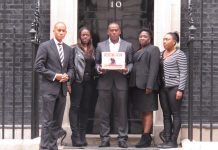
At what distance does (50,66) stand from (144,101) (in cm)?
158

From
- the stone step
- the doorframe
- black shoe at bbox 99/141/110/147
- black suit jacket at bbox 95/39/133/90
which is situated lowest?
the stone step

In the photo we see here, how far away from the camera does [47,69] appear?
8312 mm

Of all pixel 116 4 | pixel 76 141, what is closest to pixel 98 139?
pixel 76 141

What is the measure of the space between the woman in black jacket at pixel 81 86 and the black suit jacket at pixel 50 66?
413 mm

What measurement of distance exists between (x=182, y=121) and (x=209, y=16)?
175 cm

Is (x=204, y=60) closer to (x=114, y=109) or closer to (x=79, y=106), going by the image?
(x=114, y=109)

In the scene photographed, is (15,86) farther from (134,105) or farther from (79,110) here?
(134,105)

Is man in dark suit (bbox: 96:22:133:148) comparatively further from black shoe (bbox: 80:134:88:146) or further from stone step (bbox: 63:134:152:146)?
stone step (bbox: 63:134:152:146)

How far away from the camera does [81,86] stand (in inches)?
355

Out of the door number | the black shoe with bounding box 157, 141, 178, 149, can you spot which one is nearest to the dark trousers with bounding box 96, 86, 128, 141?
the black shoe with bounding box 157, 141, 178, 149

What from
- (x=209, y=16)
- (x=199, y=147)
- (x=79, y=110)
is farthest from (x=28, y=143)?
(x=209, y=16)

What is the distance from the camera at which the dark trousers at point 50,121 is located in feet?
27.2

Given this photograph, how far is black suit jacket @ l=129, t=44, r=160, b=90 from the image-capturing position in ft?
29.1

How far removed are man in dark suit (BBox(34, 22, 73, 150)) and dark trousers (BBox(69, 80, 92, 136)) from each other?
52cm
